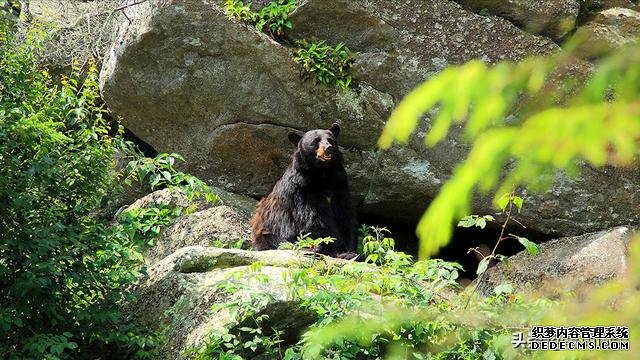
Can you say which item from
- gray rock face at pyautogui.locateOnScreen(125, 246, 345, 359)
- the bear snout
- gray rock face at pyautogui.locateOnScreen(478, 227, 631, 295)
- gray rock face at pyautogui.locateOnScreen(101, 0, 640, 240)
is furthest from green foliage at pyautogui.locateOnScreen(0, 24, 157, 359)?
gray rock face at pyautogui.locateOnScreen(478, 227, 631, 295)

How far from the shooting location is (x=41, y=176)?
770cm

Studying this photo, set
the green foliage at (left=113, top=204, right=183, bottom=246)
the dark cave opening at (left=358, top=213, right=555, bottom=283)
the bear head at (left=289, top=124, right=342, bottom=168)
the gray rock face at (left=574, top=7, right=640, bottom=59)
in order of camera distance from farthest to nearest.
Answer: the dark cave opening at (left=358, top=213, right=555, bottom=283) < the gray rock face at (left=574, top=7, right=640, bottom=59) < the bear head at (left=289, top=124, right=342, bottom=168) < the green foliage at (left=113, top=204, right=183, bottom=246)

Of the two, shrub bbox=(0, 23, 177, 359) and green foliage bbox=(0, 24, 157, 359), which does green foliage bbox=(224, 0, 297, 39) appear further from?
green foliage bbox=(0, 24, 157, 359)

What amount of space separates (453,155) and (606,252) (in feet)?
7.27

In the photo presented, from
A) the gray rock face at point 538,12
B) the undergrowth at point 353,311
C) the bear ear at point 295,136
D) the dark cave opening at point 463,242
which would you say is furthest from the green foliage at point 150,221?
the gray rock face at point 538,12

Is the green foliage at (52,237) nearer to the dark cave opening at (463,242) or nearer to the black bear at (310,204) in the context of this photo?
the black bear at (310,204)

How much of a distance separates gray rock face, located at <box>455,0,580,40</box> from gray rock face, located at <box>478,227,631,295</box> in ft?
8.46

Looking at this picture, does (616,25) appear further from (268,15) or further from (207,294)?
(207,294)

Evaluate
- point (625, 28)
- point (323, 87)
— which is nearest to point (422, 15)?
point (323, 87)

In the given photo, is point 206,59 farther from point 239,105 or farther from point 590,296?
point 590,296

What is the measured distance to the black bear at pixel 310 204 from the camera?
33.6 ft

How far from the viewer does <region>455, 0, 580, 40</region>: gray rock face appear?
1044 centimetres

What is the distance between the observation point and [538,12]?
1045 centimetres

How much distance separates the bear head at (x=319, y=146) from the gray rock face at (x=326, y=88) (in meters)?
0.38
